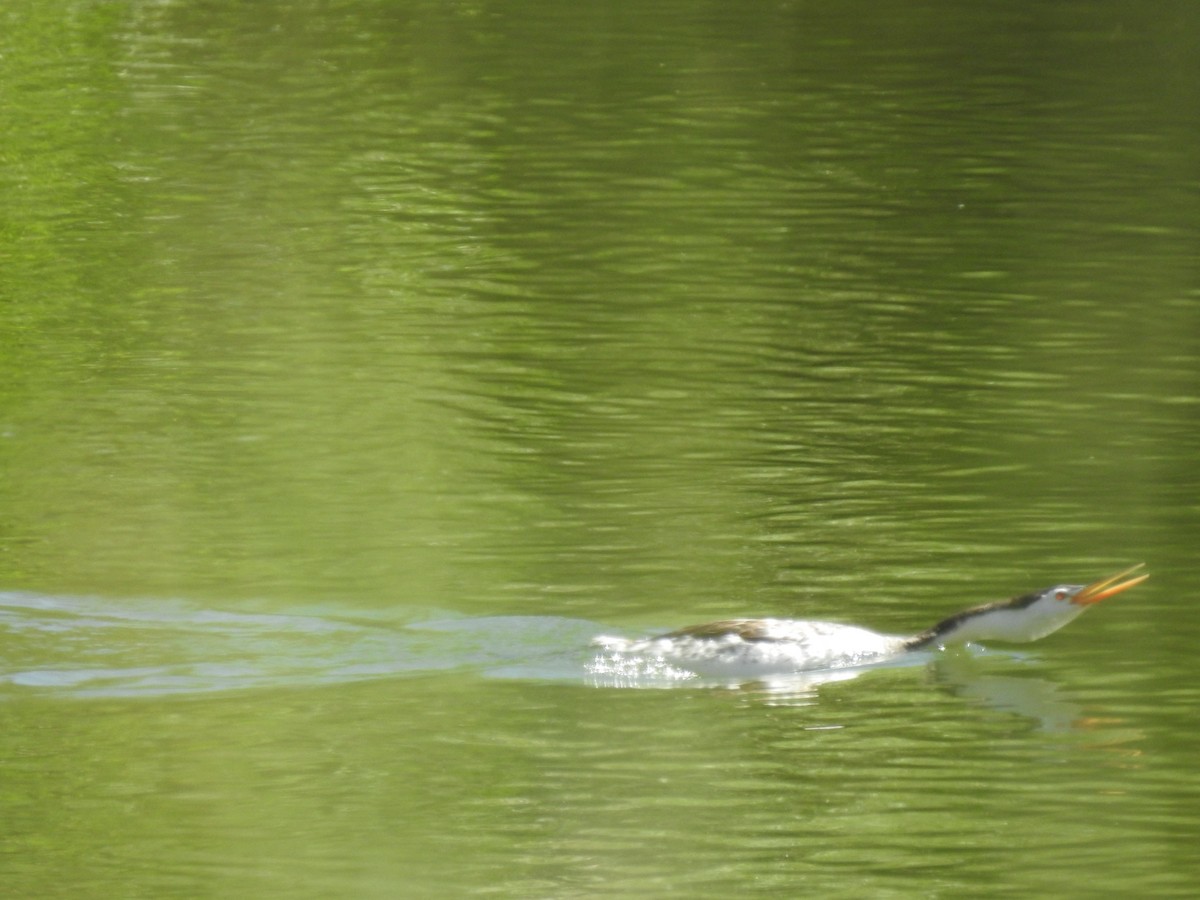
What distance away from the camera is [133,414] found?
15.7 meters

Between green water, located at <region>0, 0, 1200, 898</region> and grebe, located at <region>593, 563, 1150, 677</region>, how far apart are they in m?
0.17

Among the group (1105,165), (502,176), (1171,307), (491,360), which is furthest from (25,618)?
(1105,165)

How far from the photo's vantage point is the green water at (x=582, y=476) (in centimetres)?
928

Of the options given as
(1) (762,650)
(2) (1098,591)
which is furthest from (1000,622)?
(1) (762,650)

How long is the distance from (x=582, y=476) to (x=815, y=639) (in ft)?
11.3

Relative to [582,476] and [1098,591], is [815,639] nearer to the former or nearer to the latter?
[1098,591]

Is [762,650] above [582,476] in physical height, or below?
above

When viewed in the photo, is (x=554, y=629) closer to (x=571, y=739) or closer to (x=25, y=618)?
(x=571, y=739)

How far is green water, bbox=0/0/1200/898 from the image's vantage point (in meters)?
9.28

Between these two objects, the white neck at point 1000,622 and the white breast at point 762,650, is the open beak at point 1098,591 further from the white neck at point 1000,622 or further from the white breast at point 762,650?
the white breast at point 762,650

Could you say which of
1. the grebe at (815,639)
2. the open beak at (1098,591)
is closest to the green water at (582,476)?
the grebe at (815,639)

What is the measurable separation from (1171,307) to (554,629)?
26.7ft

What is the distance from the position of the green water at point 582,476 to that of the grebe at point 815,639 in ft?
0.55

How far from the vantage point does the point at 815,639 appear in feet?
35.6
